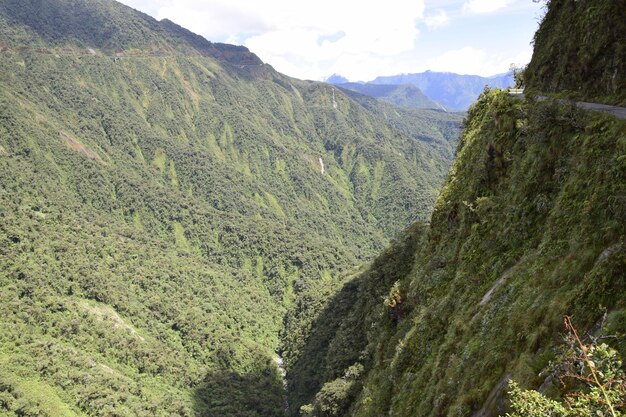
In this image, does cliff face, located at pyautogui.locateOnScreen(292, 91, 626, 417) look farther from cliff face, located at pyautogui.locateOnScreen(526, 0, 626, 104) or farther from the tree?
the tree

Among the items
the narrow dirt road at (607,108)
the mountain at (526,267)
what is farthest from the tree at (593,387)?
the narrow dirt road at (607,108)

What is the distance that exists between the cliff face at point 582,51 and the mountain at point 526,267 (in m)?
0.17

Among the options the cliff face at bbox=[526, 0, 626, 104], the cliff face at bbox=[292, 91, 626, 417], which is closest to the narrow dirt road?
the cliff face at bbox=[526, 0, 626, 104]

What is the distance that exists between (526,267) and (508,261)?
3.43 metres

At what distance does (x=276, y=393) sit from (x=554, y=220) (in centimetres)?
10179

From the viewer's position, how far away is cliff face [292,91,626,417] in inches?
661

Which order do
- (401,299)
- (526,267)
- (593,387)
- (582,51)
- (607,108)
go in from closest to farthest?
1. (593,387)
2. (526,267)
3. (607,108)
4. (582,51)
5. (401,299)

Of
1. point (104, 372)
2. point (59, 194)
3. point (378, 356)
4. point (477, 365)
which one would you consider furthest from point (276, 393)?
point (59, 194)

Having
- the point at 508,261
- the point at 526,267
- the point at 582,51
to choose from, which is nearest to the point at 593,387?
the point at 526,267

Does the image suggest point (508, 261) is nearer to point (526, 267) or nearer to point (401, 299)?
point (526, 267)

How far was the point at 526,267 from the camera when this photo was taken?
22562 millimetres

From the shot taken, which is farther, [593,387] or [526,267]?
[526,267]

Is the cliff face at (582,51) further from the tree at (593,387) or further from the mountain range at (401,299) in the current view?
the tree at (593,387)

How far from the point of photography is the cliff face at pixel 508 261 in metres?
16.8
